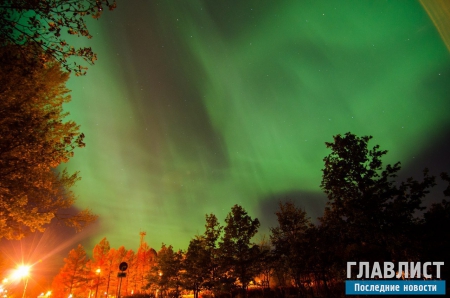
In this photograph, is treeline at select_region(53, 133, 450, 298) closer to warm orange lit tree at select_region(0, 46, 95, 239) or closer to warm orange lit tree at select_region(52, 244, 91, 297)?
warm orange lit tree at select_region(0, 46, 95, 239)

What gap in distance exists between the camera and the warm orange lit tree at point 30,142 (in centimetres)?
783

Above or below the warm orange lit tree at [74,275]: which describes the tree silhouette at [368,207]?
above

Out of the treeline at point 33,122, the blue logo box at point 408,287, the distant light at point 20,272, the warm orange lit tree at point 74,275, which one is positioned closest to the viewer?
the treeline at point 33,122

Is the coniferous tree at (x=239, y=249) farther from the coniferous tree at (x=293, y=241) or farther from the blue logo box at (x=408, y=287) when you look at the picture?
the blue logo box at (x=408, y=287)

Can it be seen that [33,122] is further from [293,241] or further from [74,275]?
[74,275]

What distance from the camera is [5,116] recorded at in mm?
8188

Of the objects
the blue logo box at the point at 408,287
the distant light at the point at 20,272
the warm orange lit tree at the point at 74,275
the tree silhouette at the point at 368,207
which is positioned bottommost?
the warm orange lit tree at the point at 74,275

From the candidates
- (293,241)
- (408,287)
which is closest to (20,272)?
(293,241)

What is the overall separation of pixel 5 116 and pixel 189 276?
27233 mm

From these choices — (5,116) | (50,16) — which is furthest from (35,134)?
(50,16)

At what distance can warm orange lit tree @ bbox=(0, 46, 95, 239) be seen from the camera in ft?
25.7

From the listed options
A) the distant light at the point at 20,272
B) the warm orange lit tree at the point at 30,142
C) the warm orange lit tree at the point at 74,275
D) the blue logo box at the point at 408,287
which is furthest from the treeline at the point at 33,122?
the warm orange lit tree at the point at 74,275

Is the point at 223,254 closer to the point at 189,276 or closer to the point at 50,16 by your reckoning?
the point at 189,276

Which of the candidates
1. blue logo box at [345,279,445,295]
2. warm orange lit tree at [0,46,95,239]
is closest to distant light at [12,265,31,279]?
warm orange lit tree at [0,46,95,239]
